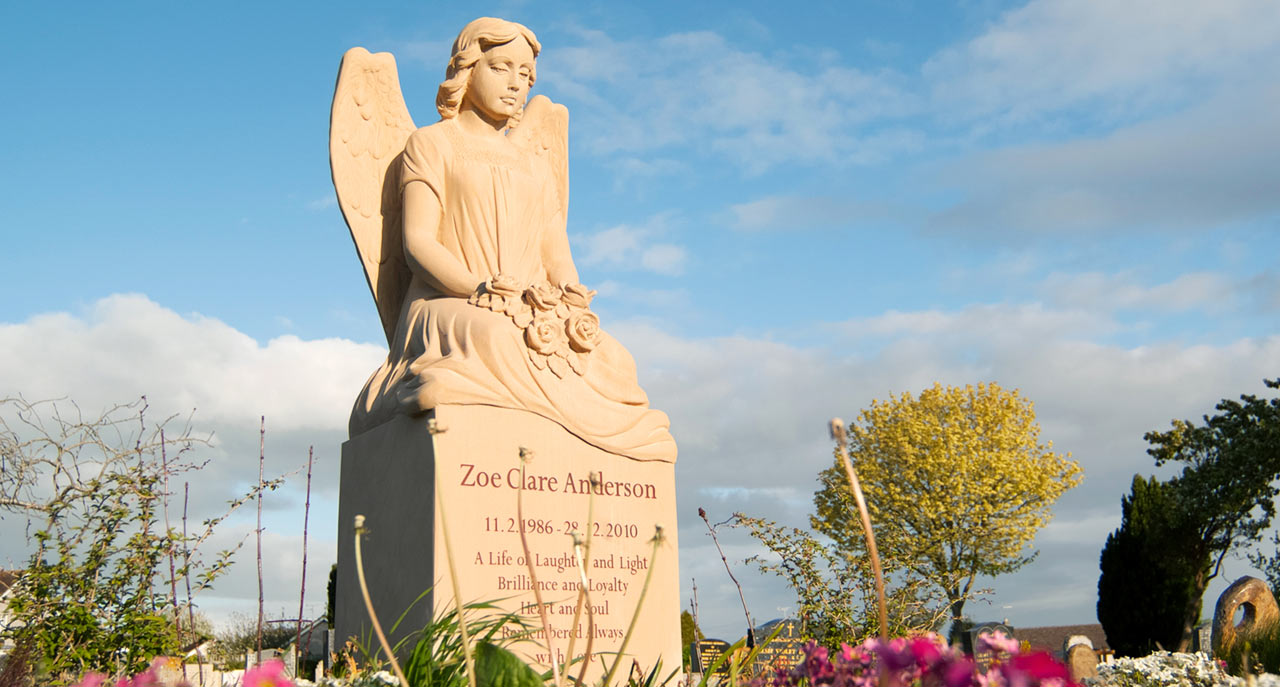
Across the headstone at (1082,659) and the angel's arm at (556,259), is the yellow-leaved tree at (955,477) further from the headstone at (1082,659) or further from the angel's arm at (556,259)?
the angel's arm at (556,259)

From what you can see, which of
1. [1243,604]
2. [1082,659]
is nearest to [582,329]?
[1082,659]

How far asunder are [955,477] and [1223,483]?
602 cm

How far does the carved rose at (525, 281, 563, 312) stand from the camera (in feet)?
23.1

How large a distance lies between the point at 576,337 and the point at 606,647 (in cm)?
205

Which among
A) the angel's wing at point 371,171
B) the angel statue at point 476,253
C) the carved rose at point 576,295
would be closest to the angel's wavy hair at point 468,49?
the angel statue at point 476,253

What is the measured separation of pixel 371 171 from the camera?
811 centimetres

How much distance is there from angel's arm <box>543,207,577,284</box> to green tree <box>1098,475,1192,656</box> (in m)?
21.6

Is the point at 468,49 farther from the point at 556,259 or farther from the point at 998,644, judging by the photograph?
the point at 998,644

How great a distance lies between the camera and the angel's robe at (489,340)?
263 inches

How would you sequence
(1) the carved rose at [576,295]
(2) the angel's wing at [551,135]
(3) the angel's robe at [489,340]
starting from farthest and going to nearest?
(2) the angel's wing at [551,135], (1) the carved rose at [576,295], (3) the angel's robe at [489,340]

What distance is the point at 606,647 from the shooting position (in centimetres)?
648

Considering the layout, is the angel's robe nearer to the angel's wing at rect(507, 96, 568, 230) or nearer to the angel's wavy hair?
the angel's wavy hair

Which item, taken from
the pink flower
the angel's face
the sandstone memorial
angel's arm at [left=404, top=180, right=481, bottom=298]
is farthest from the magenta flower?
the angel's face

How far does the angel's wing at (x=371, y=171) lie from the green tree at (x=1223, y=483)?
21.9m
